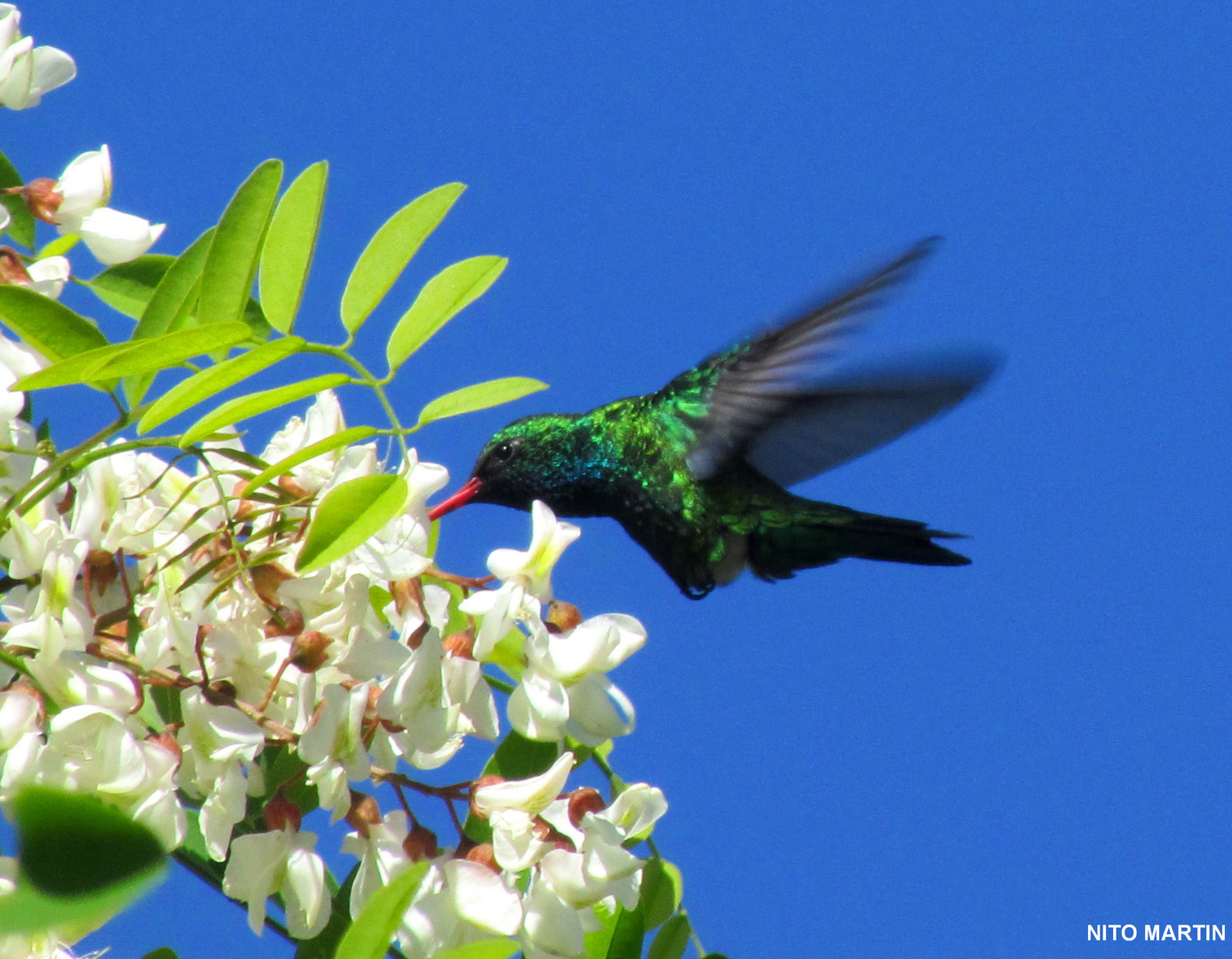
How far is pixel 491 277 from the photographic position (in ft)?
1.62

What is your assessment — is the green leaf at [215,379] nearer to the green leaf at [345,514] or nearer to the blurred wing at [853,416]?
the green leaf at [345,514]

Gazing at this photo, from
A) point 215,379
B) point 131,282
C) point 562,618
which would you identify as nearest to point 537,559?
point 562,618

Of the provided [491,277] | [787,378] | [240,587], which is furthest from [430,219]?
[787,378]

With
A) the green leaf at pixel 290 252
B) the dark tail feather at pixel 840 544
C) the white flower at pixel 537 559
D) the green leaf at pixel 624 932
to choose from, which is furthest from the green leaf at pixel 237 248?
the dark tail feather at pixel 840 544

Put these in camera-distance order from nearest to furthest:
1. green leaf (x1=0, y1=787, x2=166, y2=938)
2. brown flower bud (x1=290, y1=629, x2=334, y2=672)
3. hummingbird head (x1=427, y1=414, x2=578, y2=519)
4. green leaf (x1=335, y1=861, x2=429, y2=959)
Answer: green leaf (x1=0, y1=787, x2=166, y2=938)
green leaf (x1=335, y1=861, x2=429, y2=959)
brown flower bud (x1=290, y1=629, x2=334, y2=672)
hummingbird head (x1=427, y1=414, x2=578, y2=519)

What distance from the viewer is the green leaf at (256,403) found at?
16.1 inches

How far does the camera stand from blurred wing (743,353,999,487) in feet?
2.74

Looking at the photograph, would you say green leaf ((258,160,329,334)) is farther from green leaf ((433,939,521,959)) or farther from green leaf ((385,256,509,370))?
green leaf ((433,939,521,959))

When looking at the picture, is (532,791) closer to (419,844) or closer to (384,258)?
(419,844)

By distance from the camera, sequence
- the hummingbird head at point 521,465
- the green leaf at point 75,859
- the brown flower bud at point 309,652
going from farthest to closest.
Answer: the hummingbird head at point 521,465 < the brown flower bud at point 309,652 < the green leaf at point 75,859

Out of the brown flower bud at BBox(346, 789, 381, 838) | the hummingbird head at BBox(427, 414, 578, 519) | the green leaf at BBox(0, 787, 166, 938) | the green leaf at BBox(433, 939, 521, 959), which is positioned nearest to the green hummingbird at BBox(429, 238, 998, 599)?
the hummingbird head at BBox(427, 414, 578, 519)

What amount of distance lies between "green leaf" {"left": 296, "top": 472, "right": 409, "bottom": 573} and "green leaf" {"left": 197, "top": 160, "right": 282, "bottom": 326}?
0.30 ft

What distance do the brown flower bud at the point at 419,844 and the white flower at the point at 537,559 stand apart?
9 centimetres

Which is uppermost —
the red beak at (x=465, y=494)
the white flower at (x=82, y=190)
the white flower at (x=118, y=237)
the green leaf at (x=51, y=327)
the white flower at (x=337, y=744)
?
the red beak at (x=465, y=494)
